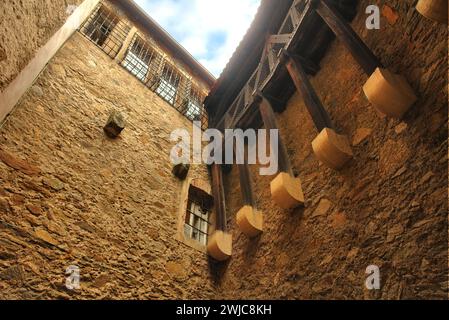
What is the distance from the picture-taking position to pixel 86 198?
326 centimetres

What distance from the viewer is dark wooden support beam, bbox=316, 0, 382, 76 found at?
247 cm

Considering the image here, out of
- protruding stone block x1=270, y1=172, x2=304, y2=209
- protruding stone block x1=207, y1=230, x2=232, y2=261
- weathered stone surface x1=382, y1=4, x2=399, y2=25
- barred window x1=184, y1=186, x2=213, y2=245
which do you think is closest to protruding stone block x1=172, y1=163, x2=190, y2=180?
barred window x1=184, y1=186, x2=213, y2=245

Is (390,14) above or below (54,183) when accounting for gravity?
above

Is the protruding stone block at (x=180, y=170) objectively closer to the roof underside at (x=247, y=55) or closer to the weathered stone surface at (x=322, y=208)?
the roof underside at (x=247, y=55)

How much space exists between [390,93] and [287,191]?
4.41 feet

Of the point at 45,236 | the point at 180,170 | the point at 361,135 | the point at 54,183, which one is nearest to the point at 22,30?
the point at 54,183

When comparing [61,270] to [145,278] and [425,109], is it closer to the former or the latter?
[145,278]

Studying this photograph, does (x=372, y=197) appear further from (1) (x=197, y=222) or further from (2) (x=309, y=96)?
(1) (x=197, y=222)

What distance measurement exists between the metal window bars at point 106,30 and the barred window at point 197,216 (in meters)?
3.10

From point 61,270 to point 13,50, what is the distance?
85.3 inches

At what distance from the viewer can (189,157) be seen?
17.0 ft

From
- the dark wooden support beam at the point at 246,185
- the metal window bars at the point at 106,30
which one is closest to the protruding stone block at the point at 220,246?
the dark wooden support beam at the point at 246,185

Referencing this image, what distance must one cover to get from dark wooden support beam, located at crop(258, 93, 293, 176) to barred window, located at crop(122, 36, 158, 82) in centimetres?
273
